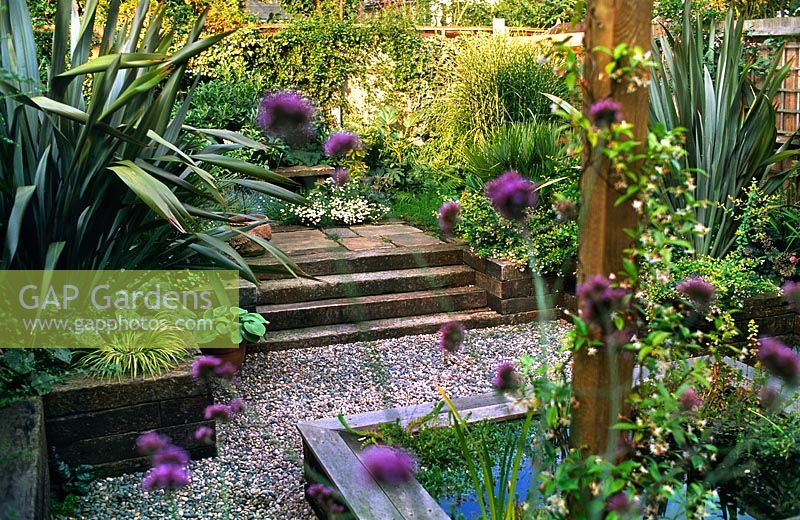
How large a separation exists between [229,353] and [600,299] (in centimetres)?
272

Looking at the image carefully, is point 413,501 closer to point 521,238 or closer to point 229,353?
point 229,353

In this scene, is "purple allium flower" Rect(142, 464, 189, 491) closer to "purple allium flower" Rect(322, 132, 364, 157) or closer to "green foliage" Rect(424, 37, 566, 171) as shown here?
"purple allium flower" Rect(322, 132, 364, 157)

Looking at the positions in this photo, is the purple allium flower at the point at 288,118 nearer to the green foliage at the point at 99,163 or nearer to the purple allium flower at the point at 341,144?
the purple allium flower at the point at 341,144

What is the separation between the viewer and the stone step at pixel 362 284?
4820 millimetres

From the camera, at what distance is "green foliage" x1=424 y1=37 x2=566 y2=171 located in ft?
22.8

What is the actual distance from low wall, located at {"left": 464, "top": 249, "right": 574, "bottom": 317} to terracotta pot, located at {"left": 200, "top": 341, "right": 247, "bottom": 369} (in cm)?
170

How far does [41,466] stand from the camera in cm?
245

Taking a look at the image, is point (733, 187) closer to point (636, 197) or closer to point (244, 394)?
point (244, 394)

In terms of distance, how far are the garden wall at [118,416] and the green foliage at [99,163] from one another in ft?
1.68

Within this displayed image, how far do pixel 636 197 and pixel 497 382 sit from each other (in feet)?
1.96

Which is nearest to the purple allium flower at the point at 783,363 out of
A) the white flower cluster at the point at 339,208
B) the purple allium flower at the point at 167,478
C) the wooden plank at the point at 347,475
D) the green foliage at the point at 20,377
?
the wooden plank at the point at 347,475

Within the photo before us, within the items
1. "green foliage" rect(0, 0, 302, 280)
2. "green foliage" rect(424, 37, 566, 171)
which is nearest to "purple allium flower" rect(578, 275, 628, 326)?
"green foliage" rect(0, 0, 302, 280)

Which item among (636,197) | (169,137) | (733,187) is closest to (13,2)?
(169,137)

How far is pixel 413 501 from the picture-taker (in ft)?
7.36
